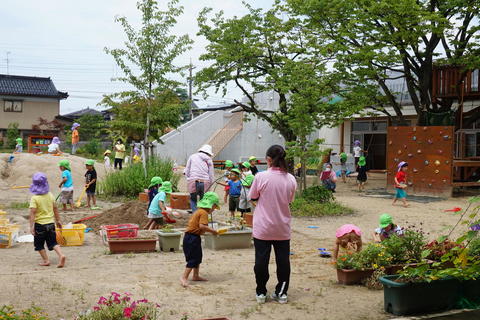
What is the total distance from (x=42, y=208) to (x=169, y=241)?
2.20m

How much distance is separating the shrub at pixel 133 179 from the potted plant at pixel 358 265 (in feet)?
35.7

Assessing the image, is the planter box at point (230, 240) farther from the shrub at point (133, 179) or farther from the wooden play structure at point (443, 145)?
the wooden play structure at point (443, 145)

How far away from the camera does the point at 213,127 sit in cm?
3541

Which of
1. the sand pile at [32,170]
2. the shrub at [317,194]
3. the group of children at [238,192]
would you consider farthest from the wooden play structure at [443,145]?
the sand pile at [32,170]

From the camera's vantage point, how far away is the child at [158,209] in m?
10.6

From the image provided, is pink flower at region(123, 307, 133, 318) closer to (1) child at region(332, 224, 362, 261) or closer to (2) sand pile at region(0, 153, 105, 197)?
(1) child at region(332, 224, 362, 261)

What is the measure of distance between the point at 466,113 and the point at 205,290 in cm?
1810

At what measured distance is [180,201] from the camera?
14602 mm

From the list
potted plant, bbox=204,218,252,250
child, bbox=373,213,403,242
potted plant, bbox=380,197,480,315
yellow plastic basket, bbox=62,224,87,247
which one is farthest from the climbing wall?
yellow plastic basket, bbox=62,224,87,247

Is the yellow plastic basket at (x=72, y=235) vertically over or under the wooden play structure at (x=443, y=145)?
under

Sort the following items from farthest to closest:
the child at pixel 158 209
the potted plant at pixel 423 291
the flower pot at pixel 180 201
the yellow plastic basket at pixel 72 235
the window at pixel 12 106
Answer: the window at pixel 12 106 < the flower pot at pixel 180 201 < the child at pixel 158 209 < the yellow plastic basket at pixel 72 235 < the potted plant at pixel 423 291

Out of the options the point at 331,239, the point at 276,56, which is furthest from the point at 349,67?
the point at 331,239

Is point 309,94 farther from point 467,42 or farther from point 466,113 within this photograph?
point 466,113

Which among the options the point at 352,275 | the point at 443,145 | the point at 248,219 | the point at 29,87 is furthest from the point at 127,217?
the point at 29,87
